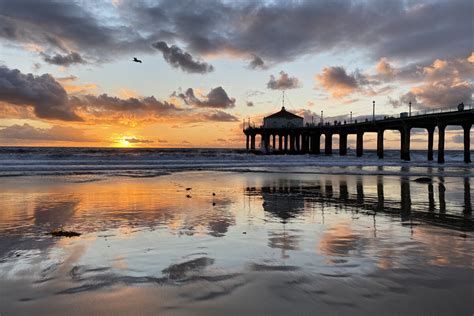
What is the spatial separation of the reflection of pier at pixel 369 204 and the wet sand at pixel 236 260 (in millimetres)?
112

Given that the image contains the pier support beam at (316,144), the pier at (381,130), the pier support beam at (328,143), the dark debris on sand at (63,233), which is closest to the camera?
the dark debris on sand at (63,233)

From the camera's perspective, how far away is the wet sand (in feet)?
14.2

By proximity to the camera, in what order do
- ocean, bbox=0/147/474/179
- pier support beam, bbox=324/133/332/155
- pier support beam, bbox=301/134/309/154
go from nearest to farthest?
1. ocean, bbox=0/147/474/179
2. pier support beam, bbox=324/133/332/155
3. pier support beam, bbox=301/134/309/154

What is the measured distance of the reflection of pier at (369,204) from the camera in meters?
10.2

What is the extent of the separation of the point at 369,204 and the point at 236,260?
8075mm

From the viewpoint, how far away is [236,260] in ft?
19.8

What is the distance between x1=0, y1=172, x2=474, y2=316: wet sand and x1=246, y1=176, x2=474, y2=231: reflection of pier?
112mm

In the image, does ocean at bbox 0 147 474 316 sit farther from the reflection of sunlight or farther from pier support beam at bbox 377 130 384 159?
pier support beam at bbox 377 130 384 159

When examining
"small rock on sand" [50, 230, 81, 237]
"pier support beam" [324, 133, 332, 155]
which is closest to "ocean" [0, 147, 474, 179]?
"small rock on sand" [50, 230, 81, 237]

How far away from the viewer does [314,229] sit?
855cm

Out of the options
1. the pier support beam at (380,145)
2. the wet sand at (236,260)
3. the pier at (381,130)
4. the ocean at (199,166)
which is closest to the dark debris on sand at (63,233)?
the wet sand at (236,260)

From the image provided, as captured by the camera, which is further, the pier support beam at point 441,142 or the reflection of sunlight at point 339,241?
the pier support beam at point 441,142

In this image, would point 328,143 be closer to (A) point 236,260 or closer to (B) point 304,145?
(B) point 304,145

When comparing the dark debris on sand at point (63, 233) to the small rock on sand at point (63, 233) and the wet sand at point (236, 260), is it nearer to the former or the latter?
the small rock on sand at point (63, 233)
